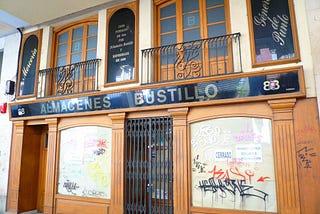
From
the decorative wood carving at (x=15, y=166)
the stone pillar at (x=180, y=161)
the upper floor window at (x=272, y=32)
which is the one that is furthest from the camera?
the decorative wood carving at (x=15, y=166)

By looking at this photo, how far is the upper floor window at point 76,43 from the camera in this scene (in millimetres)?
6500

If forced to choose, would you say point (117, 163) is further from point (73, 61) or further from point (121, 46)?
point (73, 61)

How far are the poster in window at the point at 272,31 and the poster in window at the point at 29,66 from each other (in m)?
5.76

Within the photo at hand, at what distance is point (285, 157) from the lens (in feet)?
13.5

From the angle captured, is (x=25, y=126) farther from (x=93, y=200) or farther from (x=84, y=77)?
(x=93, y=200)

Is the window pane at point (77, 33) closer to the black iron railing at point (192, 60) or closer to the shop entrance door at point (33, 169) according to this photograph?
the black iron railing at point (192, 60)

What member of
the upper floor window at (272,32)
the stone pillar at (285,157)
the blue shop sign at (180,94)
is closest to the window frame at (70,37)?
the blue shop sign at (180,94)

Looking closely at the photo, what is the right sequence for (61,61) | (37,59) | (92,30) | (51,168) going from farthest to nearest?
(37,59), (61,61), (92,30), (51,168)

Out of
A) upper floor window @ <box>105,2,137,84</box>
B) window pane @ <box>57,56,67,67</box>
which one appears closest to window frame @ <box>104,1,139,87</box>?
upper floor window @ <box>105,2,137,84</box>

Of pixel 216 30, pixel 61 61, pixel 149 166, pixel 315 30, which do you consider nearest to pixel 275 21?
pixel 315 30

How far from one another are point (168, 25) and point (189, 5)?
2.01ft

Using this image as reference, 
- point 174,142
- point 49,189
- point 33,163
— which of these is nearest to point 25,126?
point 33,163

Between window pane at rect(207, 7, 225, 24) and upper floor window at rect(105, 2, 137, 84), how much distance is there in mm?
1676

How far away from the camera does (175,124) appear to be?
5000 millimetres
